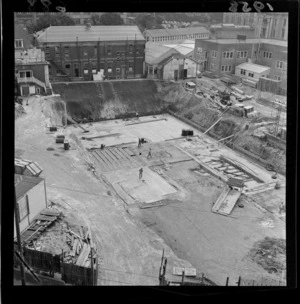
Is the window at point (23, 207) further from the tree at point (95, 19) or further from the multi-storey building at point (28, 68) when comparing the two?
the tree at point (95, 19)

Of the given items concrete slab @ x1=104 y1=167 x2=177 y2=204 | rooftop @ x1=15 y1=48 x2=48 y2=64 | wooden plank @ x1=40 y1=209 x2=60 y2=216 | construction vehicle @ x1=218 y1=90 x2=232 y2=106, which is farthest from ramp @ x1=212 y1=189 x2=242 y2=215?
rooftop @ x1=15 y1=48 x2=48 y2=64

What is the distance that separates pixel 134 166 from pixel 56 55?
687 mm

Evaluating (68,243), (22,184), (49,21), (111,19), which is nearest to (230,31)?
(111,19)

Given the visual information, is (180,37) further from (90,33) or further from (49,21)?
(49,21)

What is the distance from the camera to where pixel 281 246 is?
1798 mm

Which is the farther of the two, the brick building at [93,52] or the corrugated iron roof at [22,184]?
the brick building at [93,52]

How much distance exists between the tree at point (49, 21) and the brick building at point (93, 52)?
66 millimetres

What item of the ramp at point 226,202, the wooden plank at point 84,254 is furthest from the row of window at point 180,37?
the wooden plank at point 84,254

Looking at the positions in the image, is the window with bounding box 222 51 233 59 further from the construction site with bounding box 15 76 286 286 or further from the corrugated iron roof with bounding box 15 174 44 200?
the corrugated iron roof with bounding box 15 174 44 200

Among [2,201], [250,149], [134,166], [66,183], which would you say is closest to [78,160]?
[66,183]

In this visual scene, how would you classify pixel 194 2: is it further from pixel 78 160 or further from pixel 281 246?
pixel 281 246

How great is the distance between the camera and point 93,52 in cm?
192

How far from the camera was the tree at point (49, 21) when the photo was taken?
1637 mm
